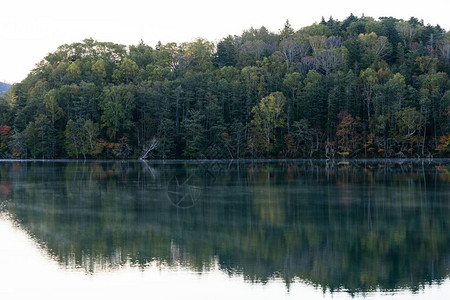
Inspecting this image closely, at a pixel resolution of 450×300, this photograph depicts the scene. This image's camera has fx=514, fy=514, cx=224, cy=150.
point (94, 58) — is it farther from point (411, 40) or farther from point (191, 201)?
point (191, 201)

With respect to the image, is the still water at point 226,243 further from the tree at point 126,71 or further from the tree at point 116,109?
the tree at point 126,71

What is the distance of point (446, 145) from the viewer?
224ft

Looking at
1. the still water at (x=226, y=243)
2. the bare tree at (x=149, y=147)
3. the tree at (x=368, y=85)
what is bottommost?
the still water at (x=226, y=243)

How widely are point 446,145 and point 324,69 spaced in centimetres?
2864

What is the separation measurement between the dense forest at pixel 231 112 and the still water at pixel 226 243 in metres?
39.5

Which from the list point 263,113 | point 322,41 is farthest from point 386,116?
point 322,41

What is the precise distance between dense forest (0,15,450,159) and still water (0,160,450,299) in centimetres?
3948

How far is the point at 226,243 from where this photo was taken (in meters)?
18.7

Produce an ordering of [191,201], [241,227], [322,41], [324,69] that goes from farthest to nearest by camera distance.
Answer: [322,41], [324,69], [191,201], [241,227]

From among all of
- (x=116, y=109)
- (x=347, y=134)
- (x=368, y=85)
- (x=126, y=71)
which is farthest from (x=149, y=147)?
(x=368, y=85)

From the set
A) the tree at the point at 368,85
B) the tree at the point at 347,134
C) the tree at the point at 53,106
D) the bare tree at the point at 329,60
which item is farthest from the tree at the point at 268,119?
the tree at the point at 53,106

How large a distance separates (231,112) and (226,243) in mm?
58827

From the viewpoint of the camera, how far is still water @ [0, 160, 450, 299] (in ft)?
46.9

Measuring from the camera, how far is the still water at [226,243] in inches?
563
